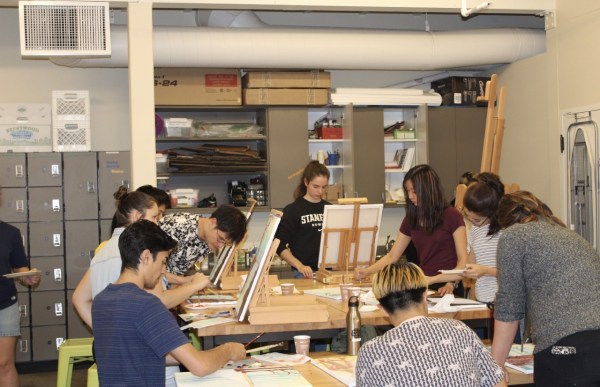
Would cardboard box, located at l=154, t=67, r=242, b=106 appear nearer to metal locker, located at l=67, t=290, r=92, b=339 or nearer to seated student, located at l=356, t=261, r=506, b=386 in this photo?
metal locker, located at l=67, t=290, r=92, b=339

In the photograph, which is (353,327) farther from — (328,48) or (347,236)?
(328,48)

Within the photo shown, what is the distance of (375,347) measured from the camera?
7.92 ft

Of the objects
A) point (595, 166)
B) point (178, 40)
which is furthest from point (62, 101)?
point (595, 166)

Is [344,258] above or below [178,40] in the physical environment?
below

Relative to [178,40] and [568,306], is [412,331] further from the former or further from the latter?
[178,40]

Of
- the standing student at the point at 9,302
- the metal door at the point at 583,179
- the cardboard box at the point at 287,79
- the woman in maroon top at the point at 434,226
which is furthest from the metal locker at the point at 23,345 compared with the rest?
the metal door at the point at 583,179

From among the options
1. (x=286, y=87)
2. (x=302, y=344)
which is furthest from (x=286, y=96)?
(x=302, y=344)

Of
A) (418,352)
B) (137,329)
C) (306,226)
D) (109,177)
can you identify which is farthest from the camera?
(109,177)

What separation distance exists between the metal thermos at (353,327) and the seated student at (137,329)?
0.80 m

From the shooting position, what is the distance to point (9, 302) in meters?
5.02

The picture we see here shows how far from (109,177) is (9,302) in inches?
92.8

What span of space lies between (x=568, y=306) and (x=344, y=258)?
280cm

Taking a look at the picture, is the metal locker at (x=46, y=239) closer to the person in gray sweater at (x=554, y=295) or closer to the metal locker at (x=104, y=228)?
the metal locker at (x=104, y=228)

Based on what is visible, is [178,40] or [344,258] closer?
[344,258]
